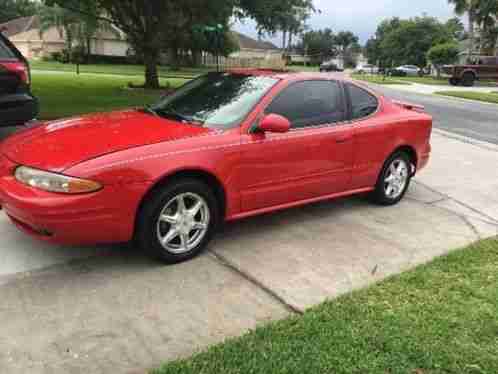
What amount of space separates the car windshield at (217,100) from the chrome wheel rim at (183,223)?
0.71 meters

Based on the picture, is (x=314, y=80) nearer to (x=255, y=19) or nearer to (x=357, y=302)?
(x=357, y=302)

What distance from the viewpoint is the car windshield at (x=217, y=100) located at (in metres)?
4.34

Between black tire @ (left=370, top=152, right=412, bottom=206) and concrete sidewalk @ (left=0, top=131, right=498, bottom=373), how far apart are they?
4.2 inches

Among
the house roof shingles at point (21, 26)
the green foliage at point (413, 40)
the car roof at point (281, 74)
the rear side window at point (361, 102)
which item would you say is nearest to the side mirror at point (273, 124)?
the car roof at point (281, 74)

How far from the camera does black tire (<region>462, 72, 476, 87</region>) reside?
34344 mm

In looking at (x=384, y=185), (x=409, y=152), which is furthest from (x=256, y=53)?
(x=384, y=185)

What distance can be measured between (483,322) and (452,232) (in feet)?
6.23

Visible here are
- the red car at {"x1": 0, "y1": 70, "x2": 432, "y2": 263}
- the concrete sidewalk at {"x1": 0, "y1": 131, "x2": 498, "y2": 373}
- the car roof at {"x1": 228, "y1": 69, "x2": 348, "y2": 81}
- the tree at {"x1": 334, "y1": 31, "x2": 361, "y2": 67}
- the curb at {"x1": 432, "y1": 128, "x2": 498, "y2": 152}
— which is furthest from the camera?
the tree at {"x1": 334, "y1": 31, "x2": 361, "y2": 67}

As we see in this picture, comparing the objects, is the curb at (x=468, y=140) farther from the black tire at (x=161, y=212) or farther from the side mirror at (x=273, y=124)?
the black tire at (x=161, y=212)

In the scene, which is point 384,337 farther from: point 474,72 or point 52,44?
point 52,44

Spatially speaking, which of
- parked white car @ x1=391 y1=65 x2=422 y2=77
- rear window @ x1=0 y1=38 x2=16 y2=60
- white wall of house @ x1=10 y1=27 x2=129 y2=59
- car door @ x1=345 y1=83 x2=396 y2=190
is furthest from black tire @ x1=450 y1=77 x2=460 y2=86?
white wall of house @ x1=10 y1=27 x2=129 y2=59

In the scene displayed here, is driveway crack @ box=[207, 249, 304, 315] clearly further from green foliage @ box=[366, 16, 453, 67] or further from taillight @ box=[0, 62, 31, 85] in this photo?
green foliage @ box=[366, 16, 453, 67]

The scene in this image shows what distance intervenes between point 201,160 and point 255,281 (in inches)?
39.5

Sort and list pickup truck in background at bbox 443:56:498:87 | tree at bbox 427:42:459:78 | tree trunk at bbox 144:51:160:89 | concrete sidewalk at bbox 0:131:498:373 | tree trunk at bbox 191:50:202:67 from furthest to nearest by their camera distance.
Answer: tree trunk at bbox 191:50:202:67 → tree at bbox 427:42:459:78 → pickup truck in background at bbox 443:56:498:87 → tree trunk at bbox 144:51:160:89 → concrete sidewalk at bbox 0:131:498:373
